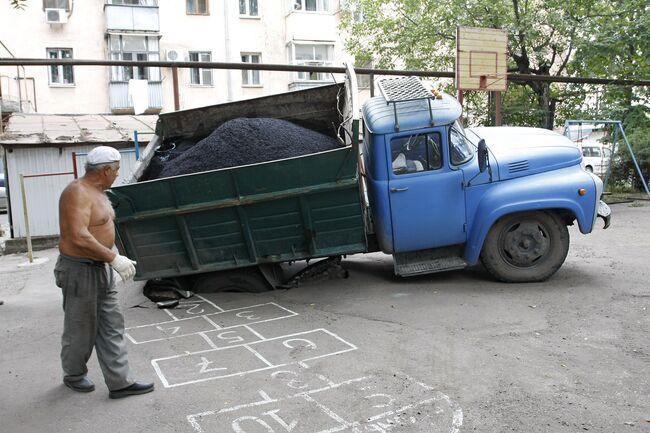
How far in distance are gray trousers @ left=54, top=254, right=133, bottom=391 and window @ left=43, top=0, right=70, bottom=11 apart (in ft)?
81.7

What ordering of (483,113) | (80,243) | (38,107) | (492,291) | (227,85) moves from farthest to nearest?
(227,85) < (38,107) < (483,113) < (492,291) < (80,243)

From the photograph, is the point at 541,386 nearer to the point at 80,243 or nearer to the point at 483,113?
the point at 80,243

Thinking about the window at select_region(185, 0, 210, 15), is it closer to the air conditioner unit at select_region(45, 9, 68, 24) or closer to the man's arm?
the air conditioner unit at select_region(45, 9, 68, 24)

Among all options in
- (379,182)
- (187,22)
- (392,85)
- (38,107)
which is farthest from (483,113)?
(38,107)

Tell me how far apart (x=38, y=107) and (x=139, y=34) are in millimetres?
5188

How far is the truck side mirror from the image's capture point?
22.8ft

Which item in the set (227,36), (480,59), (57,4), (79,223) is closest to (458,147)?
(79,223)

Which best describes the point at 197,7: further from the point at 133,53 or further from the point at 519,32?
the point at 519,32

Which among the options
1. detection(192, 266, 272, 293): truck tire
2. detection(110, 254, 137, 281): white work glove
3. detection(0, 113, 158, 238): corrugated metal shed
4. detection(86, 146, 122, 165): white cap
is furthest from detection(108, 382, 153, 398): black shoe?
detection(0, 113, 158, 238): corrugated metal shed

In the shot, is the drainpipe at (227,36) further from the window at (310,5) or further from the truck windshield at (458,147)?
the truck windshield at (458,147)

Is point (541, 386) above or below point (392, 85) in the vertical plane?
below

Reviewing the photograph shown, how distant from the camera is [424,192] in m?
7.26

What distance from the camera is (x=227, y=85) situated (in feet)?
90.6

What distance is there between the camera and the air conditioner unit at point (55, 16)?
25062 mm
